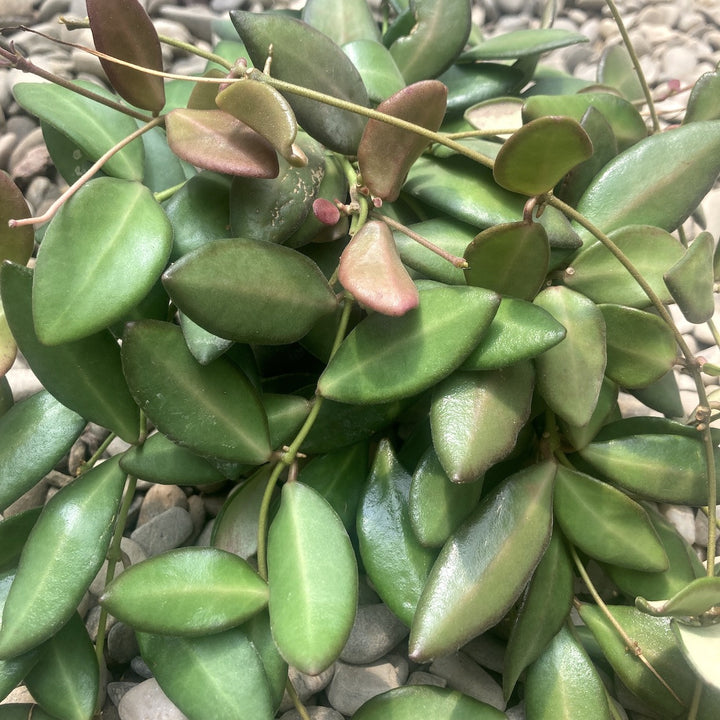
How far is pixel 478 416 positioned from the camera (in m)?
0.50

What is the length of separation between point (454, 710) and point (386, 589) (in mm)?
106

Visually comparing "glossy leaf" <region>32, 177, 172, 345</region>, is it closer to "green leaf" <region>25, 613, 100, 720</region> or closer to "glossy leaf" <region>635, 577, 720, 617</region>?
"green leaf" <region>25, 613, 100, 720</region>

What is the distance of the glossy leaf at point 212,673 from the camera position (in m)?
0.49

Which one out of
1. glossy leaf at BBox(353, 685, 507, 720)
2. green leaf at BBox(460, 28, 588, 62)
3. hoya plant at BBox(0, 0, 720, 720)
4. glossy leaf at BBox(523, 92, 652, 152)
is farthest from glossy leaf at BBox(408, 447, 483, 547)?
green leaf at BBox(460, 28, 588, 62)

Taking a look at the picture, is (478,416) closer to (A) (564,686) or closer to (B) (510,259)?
(B) (510,259)

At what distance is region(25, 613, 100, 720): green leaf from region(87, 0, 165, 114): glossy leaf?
0.45m

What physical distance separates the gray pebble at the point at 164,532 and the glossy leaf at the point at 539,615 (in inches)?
14.1

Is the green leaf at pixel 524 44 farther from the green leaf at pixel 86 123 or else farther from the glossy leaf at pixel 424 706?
the glossy leaf at pixel 424 706

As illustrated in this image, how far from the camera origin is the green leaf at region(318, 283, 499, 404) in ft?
1.60

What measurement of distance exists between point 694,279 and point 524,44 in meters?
0.39

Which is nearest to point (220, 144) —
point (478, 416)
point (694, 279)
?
point (478, 416)

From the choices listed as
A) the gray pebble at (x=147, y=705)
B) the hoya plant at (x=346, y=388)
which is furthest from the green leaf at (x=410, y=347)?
the gray pebble at (x=147, y=705)

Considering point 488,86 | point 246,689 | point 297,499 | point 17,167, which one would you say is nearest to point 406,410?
point 297,499

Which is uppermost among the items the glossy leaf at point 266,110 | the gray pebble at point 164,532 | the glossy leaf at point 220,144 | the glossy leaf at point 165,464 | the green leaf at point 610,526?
the glossy leaf at point 266,110
